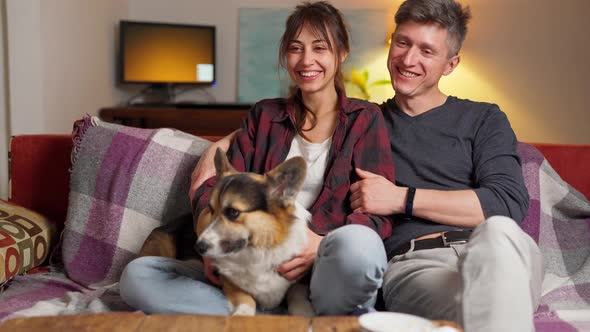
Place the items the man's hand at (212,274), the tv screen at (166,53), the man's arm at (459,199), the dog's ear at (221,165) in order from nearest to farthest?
the dog's ear at (221,165), the man's hand at (212,274), the man's arm at (459,199), the tv screen at (166,53)

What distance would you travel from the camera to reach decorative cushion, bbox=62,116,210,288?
2006 mm

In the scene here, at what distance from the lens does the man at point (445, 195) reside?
3.85ft

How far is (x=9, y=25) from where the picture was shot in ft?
10.1

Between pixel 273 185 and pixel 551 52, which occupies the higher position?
pixel 551 52

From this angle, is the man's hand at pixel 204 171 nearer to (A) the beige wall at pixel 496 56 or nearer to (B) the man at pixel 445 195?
(B) the man at pixel 445 195

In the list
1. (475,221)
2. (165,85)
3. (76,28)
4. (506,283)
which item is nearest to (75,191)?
(475,221)

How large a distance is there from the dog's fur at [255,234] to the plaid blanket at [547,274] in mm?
462

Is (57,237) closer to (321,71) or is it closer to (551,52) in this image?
(321,71)

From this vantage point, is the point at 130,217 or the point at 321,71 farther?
the point at 130,217

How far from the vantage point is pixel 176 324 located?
1.03 metres

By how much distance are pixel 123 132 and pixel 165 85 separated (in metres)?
2.63

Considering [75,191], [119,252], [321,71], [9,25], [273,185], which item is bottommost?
[119,252]

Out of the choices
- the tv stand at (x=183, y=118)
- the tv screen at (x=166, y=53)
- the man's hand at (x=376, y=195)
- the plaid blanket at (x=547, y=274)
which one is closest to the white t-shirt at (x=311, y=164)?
the man's hand at (x=376, y=195)

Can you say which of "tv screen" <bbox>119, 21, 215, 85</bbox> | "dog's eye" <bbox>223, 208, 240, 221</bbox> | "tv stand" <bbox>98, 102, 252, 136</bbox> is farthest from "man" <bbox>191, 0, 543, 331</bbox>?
"tv screen" <bbox>119, 21, 215, 85</bbox>
